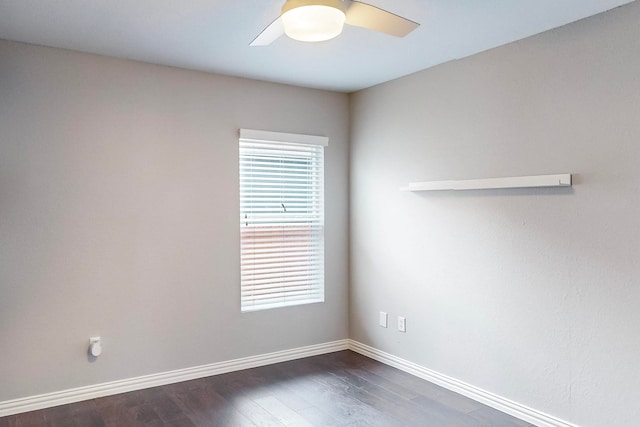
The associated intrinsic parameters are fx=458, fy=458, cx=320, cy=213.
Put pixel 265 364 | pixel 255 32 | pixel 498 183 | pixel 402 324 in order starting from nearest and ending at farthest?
1. pixel 255 32
2. pixel 498 183
3. pixel 402 324
4. pixel 265 364

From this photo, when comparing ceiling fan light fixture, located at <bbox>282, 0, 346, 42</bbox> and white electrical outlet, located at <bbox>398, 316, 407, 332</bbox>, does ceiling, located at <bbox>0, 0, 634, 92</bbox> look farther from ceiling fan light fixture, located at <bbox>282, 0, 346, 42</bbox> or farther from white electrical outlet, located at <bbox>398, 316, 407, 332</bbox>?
white electrical outlet, located at <bbox>398, 316, 407, 332</bbox>

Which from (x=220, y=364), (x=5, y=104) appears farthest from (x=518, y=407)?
(x=5, y=104)

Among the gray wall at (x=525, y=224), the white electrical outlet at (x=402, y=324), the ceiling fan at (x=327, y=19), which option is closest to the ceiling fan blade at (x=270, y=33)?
the ceiling fan at (x=327, y=19)

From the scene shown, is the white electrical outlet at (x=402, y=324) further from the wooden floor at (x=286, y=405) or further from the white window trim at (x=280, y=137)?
the white window trim at (x=280, y=137)

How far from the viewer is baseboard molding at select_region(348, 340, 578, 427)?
278 cm

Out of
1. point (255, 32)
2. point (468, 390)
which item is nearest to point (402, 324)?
point (468, 390)

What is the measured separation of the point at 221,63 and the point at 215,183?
0.92 m

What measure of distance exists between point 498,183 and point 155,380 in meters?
2.82

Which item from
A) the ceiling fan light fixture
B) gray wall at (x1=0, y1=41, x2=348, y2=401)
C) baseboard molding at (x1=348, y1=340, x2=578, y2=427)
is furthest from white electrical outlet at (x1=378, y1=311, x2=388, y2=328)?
the ceiling fan light fixture

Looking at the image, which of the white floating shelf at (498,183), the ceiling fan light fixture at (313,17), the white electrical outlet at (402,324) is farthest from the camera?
the white electrical outlet at (402,324)

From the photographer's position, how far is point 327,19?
187 centimetres

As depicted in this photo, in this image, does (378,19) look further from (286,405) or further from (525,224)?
(286,405)

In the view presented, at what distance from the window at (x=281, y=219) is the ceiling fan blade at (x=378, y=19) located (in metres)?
1.82

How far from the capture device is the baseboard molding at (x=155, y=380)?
2.98m
